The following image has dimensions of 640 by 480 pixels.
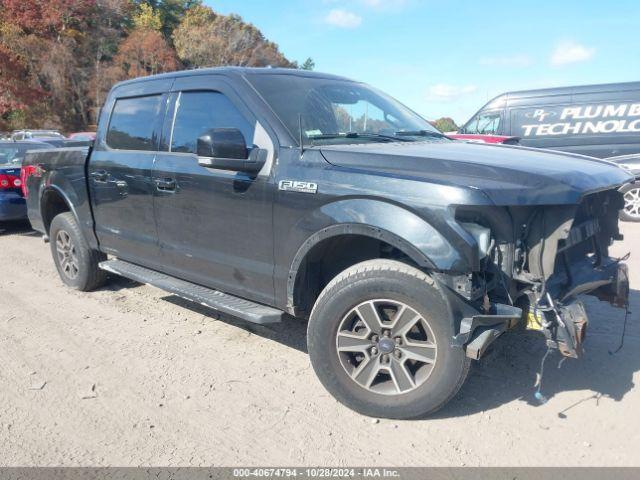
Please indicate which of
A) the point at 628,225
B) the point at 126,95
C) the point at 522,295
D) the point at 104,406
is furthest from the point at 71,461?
the point at 628,225

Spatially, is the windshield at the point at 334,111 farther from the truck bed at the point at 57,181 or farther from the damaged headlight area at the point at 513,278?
the truck bed at the point at 57,181

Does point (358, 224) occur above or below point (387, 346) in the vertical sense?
above

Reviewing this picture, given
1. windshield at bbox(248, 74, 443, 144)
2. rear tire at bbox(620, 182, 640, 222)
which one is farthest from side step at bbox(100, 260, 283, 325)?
rear tire at bbox(620, 182, 640, 222)

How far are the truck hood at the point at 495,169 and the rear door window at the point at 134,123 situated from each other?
1794 millimetres

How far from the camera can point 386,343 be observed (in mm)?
3037

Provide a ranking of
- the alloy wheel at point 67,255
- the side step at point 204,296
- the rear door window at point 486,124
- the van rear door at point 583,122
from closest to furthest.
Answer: the side step at point 204,296 → the alloy wheel at point 67,255 → the van rear door at point 583,122 → the rear door window at point 486,124

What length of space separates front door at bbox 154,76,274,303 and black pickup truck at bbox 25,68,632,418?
13mm

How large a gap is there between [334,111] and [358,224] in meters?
1.20

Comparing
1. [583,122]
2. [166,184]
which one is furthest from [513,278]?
[583,122]

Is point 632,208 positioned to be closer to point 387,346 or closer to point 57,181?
point 387,346

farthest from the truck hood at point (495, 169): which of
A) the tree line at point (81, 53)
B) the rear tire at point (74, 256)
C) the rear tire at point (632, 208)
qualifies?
the tree line at point (81, 53)

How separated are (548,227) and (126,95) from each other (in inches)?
148

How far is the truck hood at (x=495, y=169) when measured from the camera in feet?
8.80

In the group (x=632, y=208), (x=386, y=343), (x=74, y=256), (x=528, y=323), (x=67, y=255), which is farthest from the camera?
(x=632, y=208)
